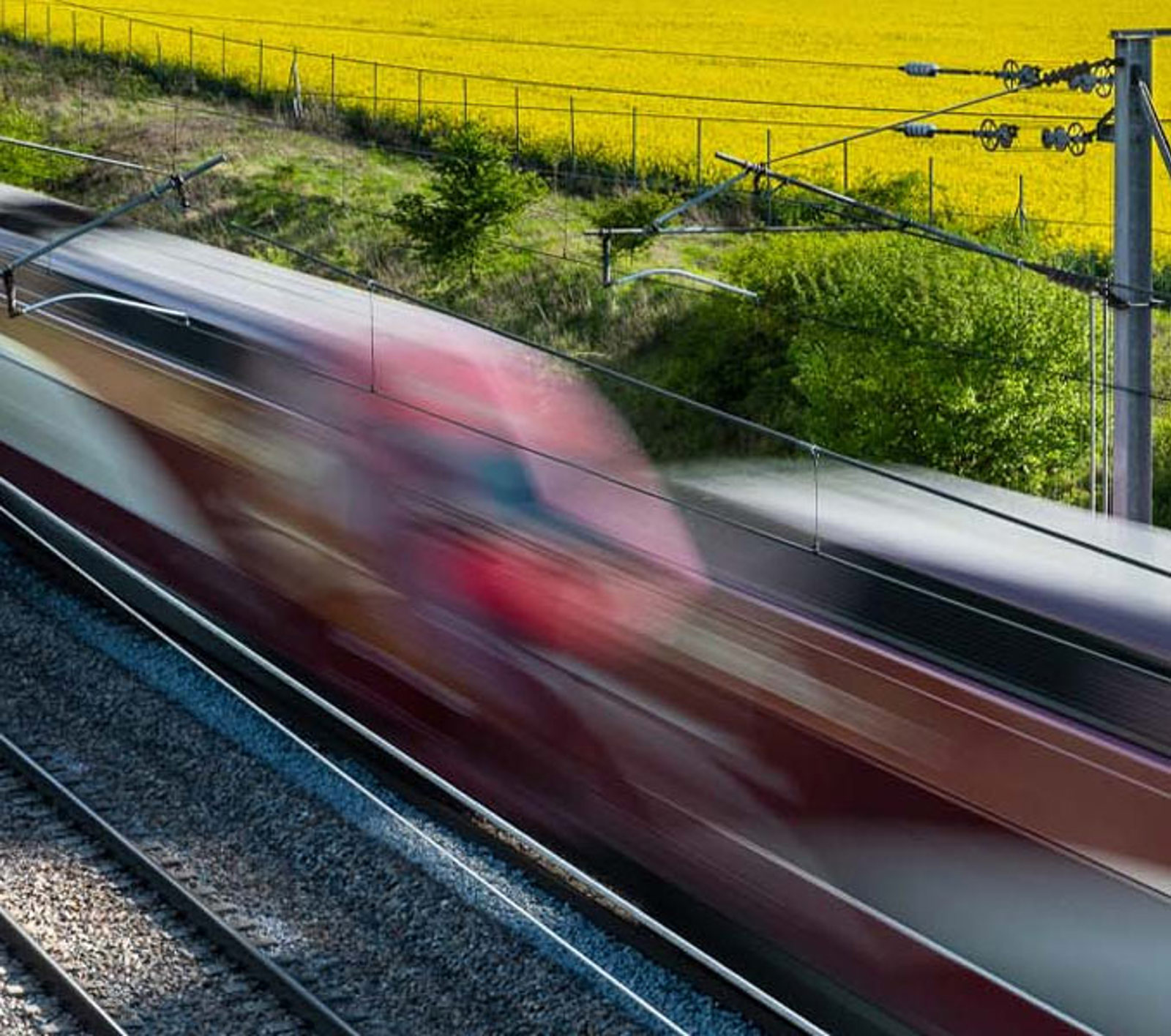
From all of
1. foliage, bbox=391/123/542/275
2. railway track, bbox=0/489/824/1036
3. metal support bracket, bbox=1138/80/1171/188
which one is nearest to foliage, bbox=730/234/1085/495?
metal support bracket, bbox=1138/80/1171/188

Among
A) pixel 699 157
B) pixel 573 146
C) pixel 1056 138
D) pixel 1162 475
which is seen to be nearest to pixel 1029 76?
pixel 1056 138

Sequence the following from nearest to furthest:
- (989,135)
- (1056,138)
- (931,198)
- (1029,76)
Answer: (1029,76), (1056,138), (989,135), (931,198)

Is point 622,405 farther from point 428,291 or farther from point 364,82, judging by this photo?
point 364,82

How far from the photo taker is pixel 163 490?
15391mm

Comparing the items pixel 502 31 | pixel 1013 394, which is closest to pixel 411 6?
pixel 502 31

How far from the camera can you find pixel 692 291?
90.5 feet

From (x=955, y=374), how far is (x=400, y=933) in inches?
497

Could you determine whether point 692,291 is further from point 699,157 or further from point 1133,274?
point 1133,274

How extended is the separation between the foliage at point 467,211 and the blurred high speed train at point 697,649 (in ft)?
54.9

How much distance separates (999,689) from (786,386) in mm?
17687

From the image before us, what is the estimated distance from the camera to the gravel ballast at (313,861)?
1068 centimetres

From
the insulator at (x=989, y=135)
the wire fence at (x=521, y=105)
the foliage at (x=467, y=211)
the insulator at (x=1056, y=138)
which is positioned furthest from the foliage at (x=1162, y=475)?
the foliage at (x=467, y=211)

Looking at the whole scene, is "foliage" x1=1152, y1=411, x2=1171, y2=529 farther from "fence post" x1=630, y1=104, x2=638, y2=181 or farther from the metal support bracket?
"fence post" x1=630, y1=104, x2=638, y2=181

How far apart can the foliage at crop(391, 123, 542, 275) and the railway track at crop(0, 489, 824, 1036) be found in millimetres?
19573
